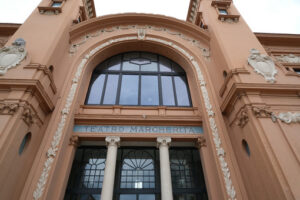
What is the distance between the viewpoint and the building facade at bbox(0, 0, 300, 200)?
5465 mm

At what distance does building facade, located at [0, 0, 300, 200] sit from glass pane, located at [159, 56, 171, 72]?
101mm

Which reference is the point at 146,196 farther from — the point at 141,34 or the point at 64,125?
the point at 141,34

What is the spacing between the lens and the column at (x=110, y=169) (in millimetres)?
5820

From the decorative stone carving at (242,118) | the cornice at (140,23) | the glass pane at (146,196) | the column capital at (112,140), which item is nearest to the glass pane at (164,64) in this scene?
the cornice at (140,23)

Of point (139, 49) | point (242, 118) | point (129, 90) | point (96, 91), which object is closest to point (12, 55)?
point (96, 91)

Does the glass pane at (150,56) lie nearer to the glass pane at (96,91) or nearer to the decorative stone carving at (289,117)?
the glass pane at (96,91)

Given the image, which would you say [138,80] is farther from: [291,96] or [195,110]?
[291,96]

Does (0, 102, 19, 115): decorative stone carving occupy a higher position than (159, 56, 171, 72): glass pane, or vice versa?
(159, 56, 171, 72): glass pane

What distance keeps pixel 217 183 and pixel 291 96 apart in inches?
171

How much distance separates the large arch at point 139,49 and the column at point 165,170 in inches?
57.9

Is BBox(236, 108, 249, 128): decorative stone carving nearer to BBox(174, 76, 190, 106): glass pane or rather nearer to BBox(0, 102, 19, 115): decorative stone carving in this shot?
BBox(174, 76, 190, 106): glass pane

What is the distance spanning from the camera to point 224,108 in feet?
23.7

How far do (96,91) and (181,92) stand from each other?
4.79m

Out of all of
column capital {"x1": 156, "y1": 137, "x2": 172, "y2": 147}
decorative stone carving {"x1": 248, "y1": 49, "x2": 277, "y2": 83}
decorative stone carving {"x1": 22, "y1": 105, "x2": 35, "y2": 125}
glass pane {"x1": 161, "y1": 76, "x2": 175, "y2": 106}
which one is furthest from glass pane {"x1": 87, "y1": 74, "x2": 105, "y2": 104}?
decorative stone carving {"x1": 248, "y1": 49, "x2": 277, "y2": 83}
